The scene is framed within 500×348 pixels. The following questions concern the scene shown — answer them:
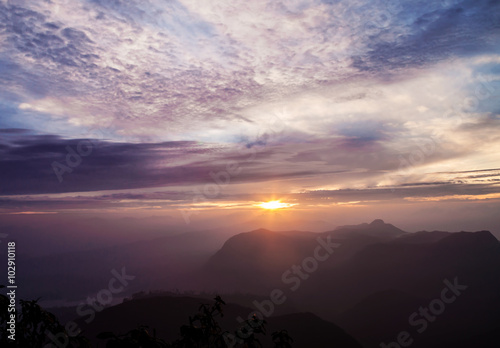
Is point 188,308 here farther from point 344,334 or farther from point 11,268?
point 11,268

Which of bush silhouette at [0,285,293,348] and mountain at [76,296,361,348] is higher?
bush silhouette at [0,285,293,348]

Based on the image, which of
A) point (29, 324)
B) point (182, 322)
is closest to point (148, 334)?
point (29, 324)

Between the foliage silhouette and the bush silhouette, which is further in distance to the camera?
the foliage silhouette

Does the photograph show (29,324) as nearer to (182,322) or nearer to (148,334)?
(148,334)

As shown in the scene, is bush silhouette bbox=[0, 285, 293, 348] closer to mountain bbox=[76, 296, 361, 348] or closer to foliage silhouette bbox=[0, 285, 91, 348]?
foliage silhouette bbox=[0, 285, 91, 348]

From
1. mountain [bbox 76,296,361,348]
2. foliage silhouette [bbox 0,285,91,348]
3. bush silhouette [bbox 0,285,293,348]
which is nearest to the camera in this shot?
bush silhouette [bbox 0,285,293,348]

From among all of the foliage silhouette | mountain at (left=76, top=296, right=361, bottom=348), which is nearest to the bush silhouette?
the foliage silhouette

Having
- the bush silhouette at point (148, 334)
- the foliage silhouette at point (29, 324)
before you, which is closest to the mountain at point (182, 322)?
the foliage silhouette at point (29, 324)

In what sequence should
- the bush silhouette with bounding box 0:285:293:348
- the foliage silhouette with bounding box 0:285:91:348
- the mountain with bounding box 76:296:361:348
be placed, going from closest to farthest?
1. the bush silhouette with bounding box 0:285:293:348
2. the foliage silhouette with bounding box 0:285:91:348
3. the mountain with bounding box 76:296:361:348

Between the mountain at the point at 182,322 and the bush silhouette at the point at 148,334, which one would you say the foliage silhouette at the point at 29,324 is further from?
the mountain at the point at 182,322
